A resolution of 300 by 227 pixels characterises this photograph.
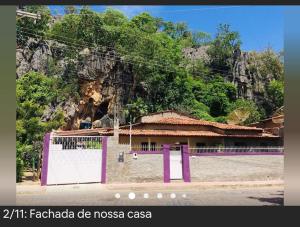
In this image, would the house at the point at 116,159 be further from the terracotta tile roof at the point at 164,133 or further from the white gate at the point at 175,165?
the terracotta tile roof at the point at 164,133

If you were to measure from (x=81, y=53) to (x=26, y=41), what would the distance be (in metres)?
5.34

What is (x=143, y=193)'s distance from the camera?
56.6 ft

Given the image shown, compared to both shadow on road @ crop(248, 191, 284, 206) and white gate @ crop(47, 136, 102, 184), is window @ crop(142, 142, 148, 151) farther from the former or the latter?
shadow on road @ crop(248, 191, 284, 206)

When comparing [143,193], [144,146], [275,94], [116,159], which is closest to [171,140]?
[144,146]

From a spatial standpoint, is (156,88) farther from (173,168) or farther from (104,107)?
(173,168)

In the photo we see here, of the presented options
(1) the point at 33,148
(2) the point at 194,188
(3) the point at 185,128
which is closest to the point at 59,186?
(1) the point at 33,148

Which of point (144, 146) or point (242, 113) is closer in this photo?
point (144, 146)

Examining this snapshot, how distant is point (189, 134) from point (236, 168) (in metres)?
5.93

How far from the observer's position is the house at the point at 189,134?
2759 cm

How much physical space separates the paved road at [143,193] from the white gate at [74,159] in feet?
2.45

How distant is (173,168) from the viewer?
21.7 meters

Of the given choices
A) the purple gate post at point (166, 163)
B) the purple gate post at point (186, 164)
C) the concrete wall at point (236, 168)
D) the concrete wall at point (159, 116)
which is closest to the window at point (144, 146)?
the purple gate post at point (166, 163)

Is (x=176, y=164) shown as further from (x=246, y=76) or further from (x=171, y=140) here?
(x=246, y=76)

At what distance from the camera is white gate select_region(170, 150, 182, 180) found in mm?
21656
